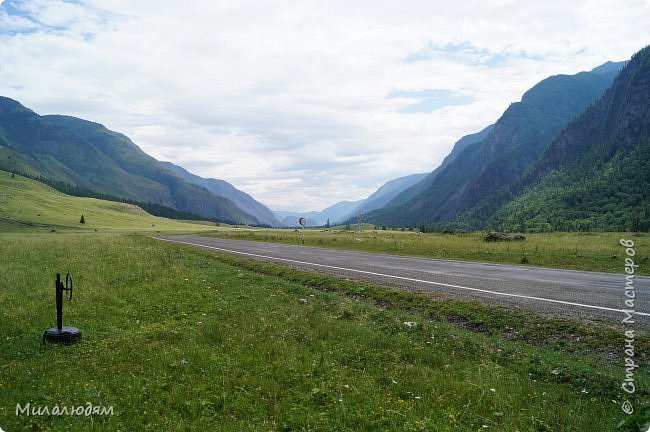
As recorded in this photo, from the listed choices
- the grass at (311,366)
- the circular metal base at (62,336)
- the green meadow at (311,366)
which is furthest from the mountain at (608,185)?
the circular metal base at (62,336)

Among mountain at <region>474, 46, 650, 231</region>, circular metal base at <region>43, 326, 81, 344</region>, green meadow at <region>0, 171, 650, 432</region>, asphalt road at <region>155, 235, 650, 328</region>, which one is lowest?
green meadow at <region>0, 171, 650, 432</region>

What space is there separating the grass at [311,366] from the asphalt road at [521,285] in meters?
1.58

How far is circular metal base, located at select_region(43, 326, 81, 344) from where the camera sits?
31.6 feet

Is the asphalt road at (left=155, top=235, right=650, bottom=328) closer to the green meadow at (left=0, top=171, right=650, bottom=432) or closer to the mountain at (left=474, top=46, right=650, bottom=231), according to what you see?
the green meadow at (left=0, top=171, right=650, bottom=432)

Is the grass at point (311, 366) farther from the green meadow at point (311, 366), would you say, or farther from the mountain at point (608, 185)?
the mountain at point (608, 185)

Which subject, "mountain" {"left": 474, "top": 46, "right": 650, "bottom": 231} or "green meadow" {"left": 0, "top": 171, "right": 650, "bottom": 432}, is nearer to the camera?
"green meadow" {"left": 0, "top": 171, "right": 650, "bottom": 432}

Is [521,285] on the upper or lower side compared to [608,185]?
lower

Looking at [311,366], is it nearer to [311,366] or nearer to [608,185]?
[311,366]

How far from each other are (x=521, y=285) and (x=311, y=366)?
11.5 m

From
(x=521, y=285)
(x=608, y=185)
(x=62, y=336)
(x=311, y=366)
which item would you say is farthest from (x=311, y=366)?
(x=608, y=185)

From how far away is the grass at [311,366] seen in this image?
20.4ft

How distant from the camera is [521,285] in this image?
1570 cm

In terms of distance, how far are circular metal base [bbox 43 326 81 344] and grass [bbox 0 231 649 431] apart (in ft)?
0.99

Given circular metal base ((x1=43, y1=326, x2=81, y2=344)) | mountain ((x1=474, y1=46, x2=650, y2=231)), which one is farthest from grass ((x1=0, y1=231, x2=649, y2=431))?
mountain ((x1=474, y1=46, x2=650, y2=231))
